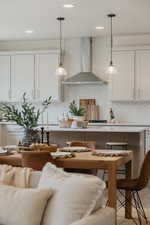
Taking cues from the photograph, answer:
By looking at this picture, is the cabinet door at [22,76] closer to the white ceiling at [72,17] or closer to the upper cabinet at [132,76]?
the white ceiling at [72,17]

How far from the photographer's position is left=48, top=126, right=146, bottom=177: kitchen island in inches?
261

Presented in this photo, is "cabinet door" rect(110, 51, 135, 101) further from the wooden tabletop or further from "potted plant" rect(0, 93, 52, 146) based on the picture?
the wooden tabletop

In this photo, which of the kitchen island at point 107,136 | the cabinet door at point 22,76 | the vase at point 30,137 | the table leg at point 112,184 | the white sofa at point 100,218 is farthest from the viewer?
the cabinet door at point 22,76

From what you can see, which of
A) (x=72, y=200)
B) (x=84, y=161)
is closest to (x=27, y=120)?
(x=84, y=161)

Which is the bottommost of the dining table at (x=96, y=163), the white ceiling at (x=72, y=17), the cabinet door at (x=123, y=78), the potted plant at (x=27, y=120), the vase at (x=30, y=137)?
the dining table at (x=96, y=163)

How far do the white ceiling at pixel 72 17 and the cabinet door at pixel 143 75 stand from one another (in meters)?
0.46

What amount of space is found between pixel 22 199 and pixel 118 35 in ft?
20.7

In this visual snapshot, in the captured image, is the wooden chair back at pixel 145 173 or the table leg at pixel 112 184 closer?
the table leg at pixel 112 184

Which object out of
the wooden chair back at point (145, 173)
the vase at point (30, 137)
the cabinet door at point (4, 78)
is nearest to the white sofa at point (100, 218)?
the wooden chair back at point (145, 173)

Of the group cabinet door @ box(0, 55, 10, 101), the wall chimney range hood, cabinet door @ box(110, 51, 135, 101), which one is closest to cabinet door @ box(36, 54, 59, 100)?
the wall chimney range hood

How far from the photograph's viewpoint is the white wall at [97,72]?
8484 millimetres

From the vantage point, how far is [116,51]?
8336 mm

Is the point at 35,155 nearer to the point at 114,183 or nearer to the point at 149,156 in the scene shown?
the point at 114,183

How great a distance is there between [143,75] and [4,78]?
9.88 ft
